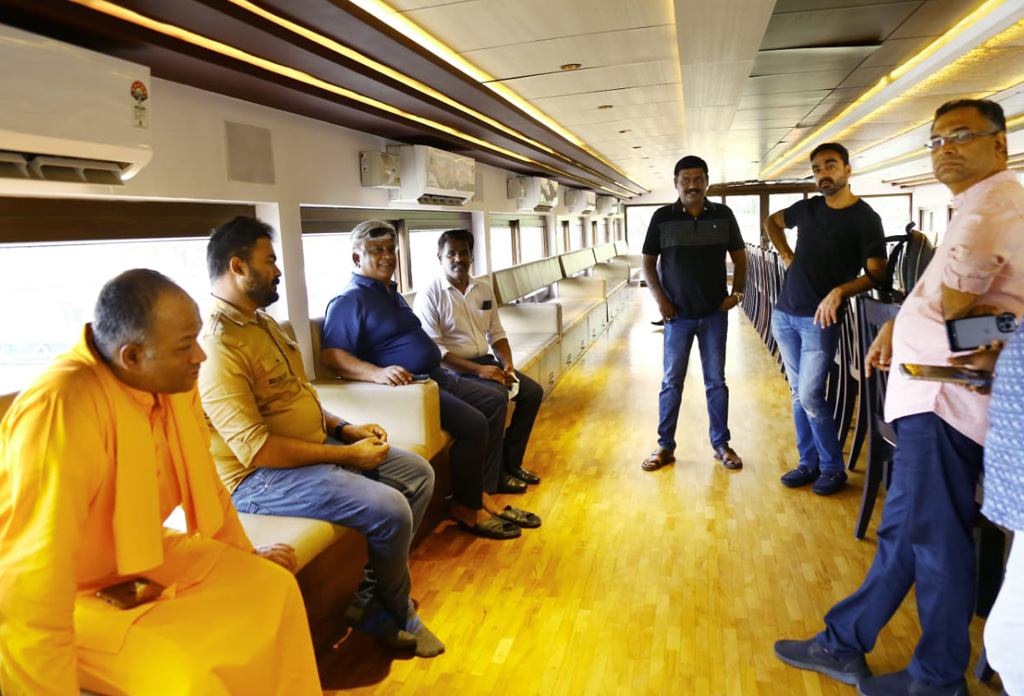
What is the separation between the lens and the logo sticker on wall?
2020 mm

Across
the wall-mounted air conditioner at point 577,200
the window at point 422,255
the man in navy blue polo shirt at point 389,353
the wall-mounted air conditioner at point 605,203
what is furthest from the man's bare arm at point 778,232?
the wall-mounted air conditioner at point 605,203

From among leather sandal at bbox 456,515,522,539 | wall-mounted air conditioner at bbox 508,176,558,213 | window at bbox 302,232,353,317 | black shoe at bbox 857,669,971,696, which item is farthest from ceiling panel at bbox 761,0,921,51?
wall-mounted air conditioner at bbox 508,176,558,213

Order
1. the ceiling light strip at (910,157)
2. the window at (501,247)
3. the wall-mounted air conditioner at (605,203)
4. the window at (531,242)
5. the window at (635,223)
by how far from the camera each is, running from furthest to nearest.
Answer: the window at (635,223), the wall-mounted air conditioner at (605,203), the window at (531,242), the window at (501,247), the ceiling light strip at (910,157)

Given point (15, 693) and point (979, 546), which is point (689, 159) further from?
point (15, 693)

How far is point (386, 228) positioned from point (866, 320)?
1.94 metres

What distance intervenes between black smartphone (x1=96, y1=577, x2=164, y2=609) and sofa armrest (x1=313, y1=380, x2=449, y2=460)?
142 cm

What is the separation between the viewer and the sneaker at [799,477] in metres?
3.42

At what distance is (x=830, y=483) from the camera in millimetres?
3305

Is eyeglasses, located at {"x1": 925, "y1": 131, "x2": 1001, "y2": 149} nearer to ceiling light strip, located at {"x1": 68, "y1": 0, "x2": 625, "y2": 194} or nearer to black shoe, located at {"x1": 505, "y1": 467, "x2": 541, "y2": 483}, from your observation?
ceiling light strip, located at {"x1": 68, "y1": 0, "x2": 625, "y2": 194}

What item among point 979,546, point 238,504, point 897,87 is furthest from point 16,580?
point 897,87

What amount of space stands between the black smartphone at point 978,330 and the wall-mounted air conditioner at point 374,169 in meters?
3.04

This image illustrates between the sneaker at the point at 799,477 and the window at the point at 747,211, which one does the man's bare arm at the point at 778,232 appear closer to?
the sneaker at the point at 799,477

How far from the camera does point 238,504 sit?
220 centimetres

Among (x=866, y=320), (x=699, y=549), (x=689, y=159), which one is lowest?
(x=699, y=549)
